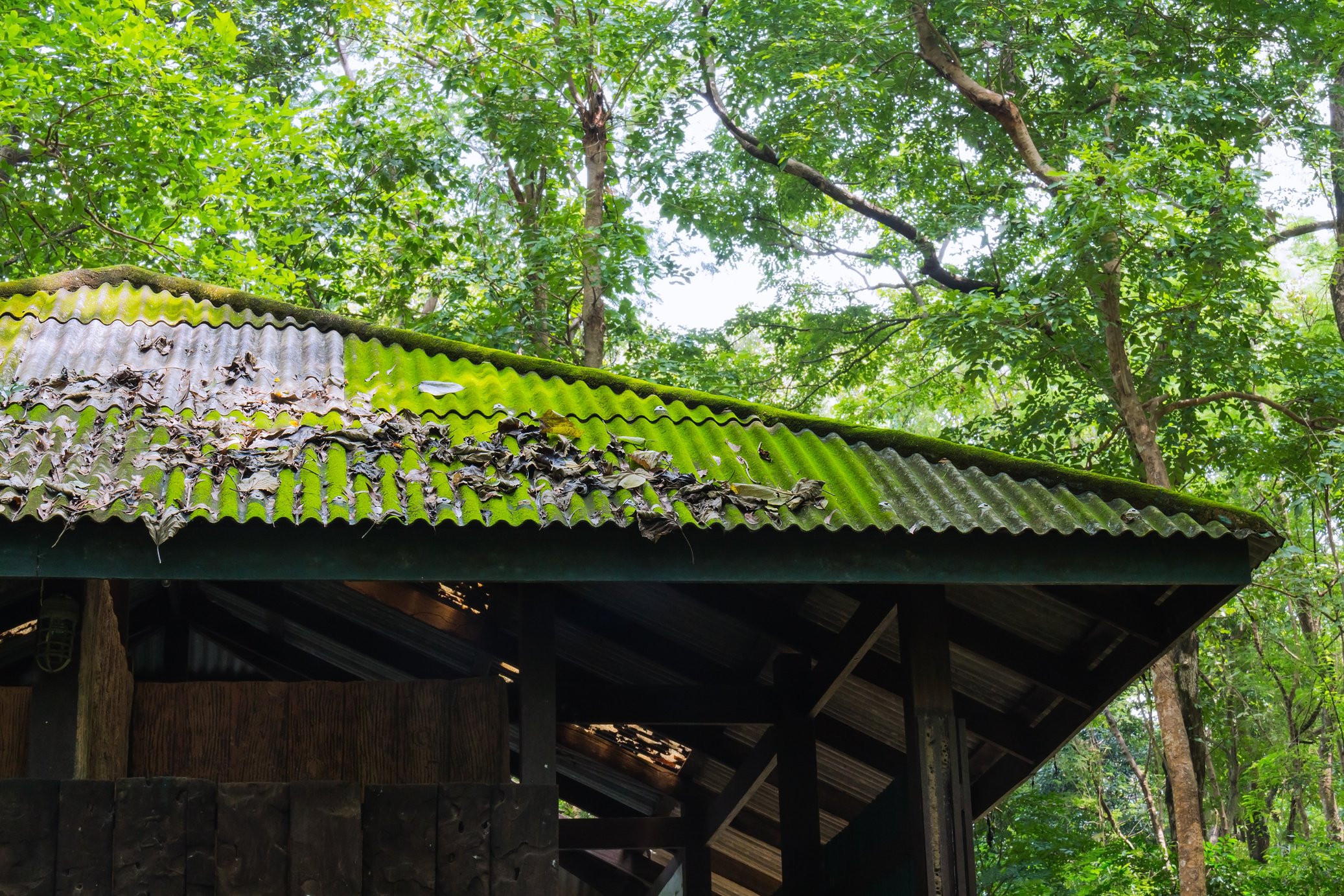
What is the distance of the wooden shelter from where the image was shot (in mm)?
4148

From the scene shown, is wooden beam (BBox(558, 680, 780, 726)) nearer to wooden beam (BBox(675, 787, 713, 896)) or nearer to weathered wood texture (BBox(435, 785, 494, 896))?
weathered wood texture (BBox(435, 785, 494, 896))

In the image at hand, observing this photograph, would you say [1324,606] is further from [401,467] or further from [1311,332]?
[401,467]

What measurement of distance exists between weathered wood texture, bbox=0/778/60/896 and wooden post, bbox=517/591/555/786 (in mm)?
1624

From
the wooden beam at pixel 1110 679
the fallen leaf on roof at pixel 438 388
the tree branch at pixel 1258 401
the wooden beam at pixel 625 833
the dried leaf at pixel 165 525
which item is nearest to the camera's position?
the dried leaf at pixel 165 525

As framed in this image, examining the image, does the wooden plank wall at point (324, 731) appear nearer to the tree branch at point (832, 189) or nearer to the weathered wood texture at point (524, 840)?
the weathered wood texture at point (524, 840)

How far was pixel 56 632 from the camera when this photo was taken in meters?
4.41

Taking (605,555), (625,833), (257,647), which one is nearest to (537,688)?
(605,555)

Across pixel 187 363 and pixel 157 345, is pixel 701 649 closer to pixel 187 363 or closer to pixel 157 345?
pixel 187 363

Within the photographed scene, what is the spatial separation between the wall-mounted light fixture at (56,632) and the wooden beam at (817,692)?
3195 mm

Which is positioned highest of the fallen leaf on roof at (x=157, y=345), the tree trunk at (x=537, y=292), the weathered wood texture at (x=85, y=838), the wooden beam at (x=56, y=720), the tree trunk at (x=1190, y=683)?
the tree trunk at (x=537, y=292)

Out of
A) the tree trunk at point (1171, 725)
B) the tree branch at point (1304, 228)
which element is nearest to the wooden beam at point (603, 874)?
the tree trunk at point (1171, 725)

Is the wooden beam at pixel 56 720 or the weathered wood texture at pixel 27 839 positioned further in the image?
the wooden beam at pixel 56 720

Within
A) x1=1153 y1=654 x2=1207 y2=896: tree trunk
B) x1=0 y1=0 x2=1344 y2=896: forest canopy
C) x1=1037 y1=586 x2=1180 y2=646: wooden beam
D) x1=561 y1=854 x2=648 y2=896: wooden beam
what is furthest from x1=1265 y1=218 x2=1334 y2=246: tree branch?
x1=1037 y1=586 x2=1180 y2=646: wooden beam

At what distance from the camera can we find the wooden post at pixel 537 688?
4.65 meters
